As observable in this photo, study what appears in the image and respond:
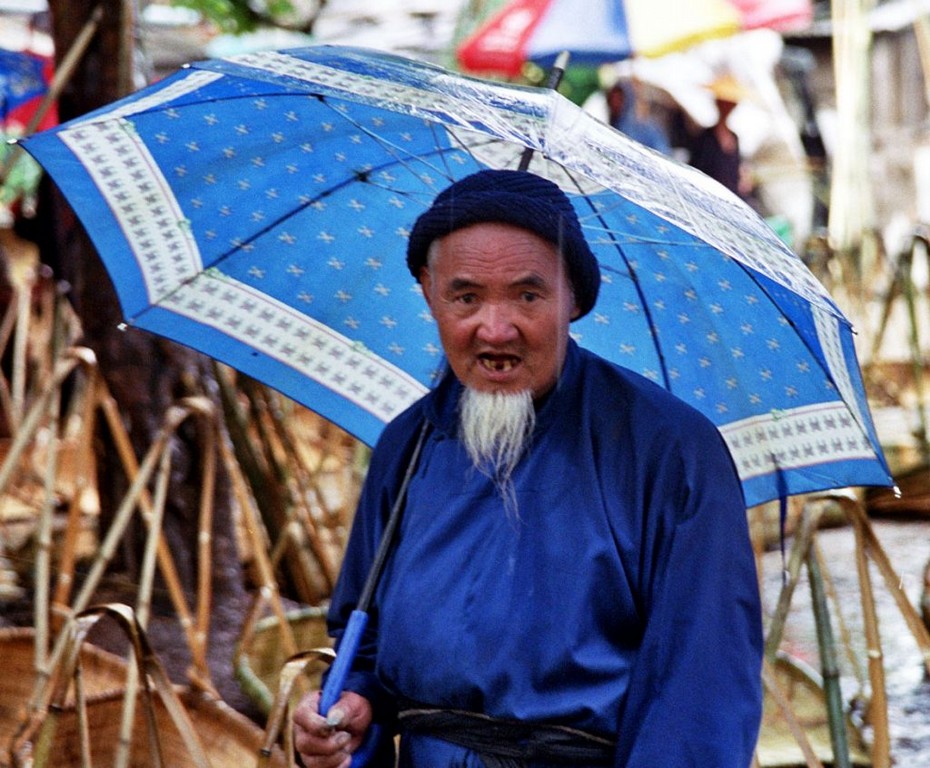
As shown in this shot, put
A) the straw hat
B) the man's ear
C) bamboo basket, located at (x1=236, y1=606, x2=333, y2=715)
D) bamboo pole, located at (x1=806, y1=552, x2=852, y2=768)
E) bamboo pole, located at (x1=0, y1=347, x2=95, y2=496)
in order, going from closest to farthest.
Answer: the man's ear < bamboo pole, located at (x1=806, y1=552, x2=852, y2=768) < bamboo pole, located at (x1=0, y1=347, x2=95, y2=496) < bamboo basket, located at (x1=236, y1=606, x2=333, y2=715) < the straw hat

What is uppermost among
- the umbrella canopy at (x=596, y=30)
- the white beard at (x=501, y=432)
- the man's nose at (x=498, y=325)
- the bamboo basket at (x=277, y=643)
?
the umbrella canopy at (x=596, y=30)

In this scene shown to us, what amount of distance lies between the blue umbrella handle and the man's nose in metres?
0.47

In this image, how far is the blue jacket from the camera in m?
1.84


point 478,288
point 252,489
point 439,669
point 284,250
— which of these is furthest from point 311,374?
point 252,489

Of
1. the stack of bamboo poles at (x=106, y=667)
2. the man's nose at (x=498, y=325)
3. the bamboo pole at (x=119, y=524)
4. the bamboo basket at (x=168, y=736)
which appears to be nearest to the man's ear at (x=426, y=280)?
the man's nose at (x=498, y=325)

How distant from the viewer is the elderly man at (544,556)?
6.08 feet

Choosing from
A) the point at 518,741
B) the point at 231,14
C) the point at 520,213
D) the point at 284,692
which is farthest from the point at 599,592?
the point at 231,14

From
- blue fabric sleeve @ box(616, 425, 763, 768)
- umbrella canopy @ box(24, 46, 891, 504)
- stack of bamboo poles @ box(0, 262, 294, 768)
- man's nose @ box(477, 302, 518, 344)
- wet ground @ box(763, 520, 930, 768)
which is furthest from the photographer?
wet ground @ box(763, 520, 930, 768)

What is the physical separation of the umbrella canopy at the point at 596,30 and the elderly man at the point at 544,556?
638 centimetres

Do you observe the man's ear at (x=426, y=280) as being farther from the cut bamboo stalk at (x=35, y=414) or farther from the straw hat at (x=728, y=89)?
the straw hat at (x=728, y=89)

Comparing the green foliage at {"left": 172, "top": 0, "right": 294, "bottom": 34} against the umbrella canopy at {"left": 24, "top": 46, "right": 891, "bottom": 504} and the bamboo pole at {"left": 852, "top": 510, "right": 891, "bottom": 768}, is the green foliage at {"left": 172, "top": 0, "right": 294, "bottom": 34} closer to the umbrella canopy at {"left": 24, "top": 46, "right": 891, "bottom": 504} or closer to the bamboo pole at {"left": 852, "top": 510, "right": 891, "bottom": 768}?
the umbrella canopy at {"left": 24, "top": 46, "right": 891, "bottom": 504}

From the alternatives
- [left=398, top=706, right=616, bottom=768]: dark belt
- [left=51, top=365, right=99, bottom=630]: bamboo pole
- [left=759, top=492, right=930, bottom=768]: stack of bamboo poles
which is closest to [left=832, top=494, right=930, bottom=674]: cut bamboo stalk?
[left=759, top=492, right=930, bottom=768]: stack of bamboo poles

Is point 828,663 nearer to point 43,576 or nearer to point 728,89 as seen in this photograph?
point 43,576

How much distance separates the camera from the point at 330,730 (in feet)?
6.71
